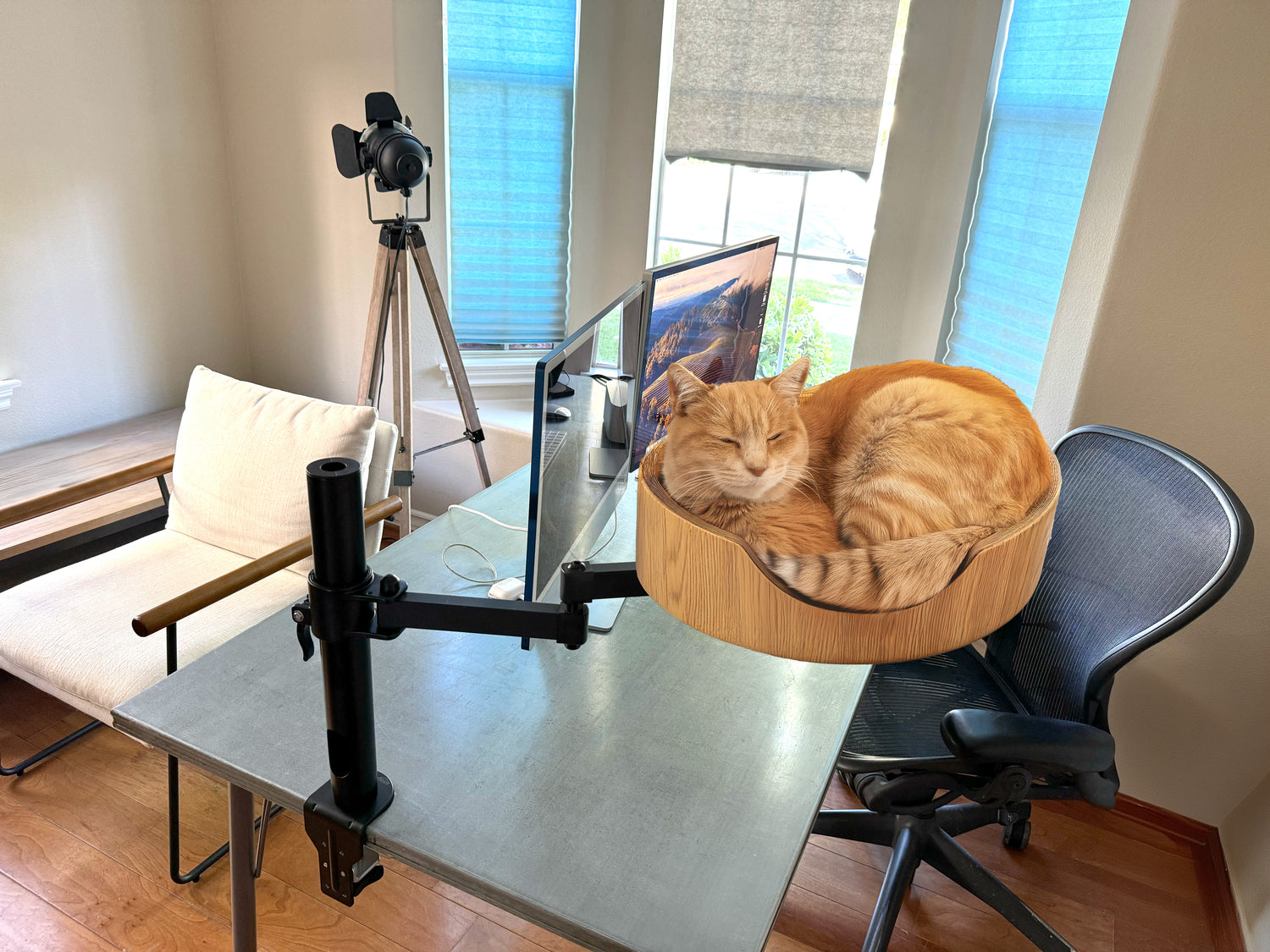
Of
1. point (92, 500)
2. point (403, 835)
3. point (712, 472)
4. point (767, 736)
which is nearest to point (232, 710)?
point (403, 835)

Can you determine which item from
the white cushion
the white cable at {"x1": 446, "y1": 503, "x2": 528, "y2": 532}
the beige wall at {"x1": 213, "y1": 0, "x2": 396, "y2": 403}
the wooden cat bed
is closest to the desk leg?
the white cable at {"x1": 446, "y1": 503, "x2": 528, "y2": 532}

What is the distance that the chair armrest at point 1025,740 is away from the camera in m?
1.12

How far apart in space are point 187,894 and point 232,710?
784mm

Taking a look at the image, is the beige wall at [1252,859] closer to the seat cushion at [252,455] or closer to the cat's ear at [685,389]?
the cat's ear at [685,389]

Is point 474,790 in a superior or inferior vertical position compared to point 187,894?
superior

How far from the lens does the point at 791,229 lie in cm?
230

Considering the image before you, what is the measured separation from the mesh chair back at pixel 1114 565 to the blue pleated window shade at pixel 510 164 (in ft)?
5.66

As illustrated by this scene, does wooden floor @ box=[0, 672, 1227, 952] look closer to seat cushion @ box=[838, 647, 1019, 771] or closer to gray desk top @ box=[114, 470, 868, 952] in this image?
seat cushion @ box=[838, 647, 1019, 771]

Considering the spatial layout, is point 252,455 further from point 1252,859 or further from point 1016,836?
point 1252,859

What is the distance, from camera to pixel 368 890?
5.16 ft

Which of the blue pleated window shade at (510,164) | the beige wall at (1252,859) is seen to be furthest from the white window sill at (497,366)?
the beige wall at (1252,859)

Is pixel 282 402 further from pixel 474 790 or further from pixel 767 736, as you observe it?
pixel 767 736

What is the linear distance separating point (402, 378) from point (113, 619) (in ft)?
2.75

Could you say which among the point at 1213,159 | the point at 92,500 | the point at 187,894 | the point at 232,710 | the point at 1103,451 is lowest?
the point at 187,894
